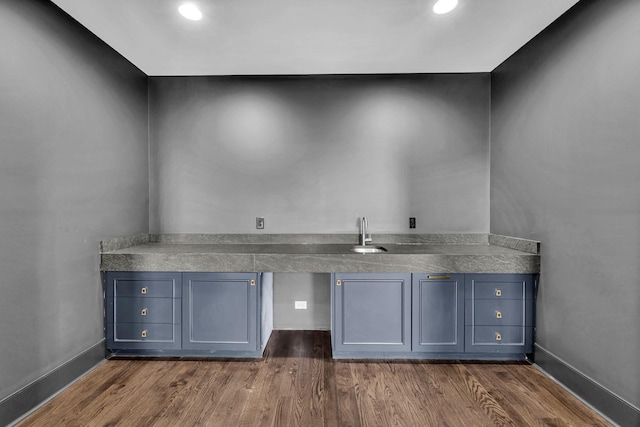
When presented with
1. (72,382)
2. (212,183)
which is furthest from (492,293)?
(72,382)

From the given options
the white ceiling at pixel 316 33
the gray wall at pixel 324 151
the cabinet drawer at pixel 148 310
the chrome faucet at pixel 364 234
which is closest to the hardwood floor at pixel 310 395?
the cabinet drawer at pixel 148 310

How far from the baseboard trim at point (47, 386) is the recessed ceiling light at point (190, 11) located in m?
2.46

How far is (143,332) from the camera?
2.50 metres

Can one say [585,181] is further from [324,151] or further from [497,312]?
[324,151]

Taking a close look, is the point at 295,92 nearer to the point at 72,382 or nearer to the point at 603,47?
the point at 603,47

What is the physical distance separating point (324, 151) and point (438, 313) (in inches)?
68.9

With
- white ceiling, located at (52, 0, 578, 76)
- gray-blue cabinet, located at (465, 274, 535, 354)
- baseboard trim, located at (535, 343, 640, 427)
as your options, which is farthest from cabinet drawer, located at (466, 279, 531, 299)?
white ceiling, located at (52, 0, 578, 76)

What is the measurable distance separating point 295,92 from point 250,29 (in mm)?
888

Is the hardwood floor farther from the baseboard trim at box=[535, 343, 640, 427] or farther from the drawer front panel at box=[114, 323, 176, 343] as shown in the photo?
the drawer front panel at box=[114, 323, 176, 343]

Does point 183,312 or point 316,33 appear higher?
point 316,33

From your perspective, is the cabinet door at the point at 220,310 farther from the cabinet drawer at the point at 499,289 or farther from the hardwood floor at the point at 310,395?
the cabinet drawer at the point at 499,289

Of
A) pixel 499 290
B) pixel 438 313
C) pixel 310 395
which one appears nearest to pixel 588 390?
pixel 499 290

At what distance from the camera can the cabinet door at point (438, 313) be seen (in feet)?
8.03

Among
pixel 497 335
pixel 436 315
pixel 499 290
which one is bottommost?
pixel 497 335
